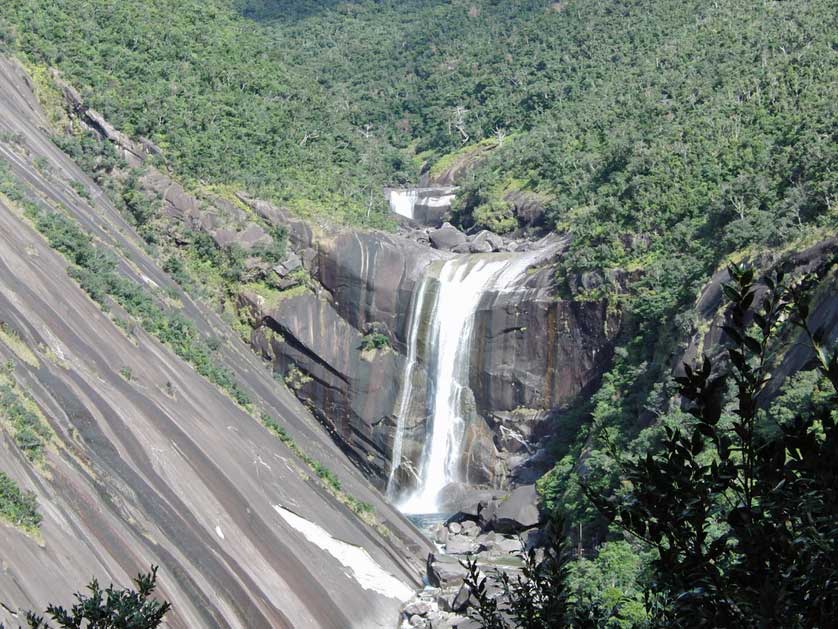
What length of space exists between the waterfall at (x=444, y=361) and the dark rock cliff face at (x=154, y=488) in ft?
25.5

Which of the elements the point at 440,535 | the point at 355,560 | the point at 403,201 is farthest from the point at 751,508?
the point at 403,201

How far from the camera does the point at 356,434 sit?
52.5 metres

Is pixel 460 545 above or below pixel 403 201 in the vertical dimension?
below

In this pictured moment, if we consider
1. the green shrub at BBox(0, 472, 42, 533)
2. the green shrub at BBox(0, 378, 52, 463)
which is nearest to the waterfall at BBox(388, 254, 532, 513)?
the green shrub at BBox(0, 378, 52, 463)

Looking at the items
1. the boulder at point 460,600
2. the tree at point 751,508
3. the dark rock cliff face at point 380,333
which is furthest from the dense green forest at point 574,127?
the tree at point 751,508

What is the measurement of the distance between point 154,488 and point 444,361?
2598 centimetres

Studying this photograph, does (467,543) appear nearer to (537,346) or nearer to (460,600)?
(460,600)

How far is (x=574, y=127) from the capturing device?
69625mm

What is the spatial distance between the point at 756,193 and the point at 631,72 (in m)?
33.2

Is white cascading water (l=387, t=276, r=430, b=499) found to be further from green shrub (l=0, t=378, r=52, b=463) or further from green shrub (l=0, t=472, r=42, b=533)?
green shrub (l=0, t=472, r=42, b=533)

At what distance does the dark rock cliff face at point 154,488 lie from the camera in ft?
77.2

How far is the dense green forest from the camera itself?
4322 cm

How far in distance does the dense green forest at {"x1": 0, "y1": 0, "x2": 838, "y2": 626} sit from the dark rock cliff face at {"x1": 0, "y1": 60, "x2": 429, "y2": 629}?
8.06 metres

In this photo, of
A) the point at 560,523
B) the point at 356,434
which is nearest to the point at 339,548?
the point at 356,434
